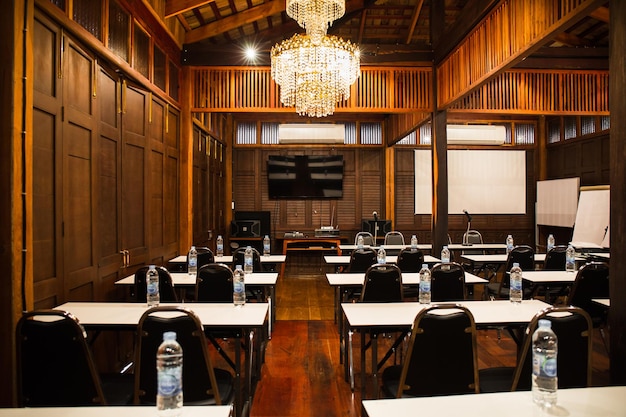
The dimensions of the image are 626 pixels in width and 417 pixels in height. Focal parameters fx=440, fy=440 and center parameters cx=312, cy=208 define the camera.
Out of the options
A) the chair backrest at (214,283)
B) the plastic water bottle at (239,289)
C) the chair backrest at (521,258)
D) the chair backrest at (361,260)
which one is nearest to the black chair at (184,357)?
the plastic water bottle at (239,289)

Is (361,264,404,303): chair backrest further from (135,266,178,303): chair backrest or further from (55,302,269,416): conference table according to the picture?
(135,266,178,303): chair backrest

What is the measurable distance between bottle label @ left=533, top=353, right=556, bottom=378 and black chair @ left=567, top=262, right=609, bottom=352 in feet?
8.50

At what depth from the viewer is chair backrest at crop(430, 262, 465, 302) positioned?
13.1 ft

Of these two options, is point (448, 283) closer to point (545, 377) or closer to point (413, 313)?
point (413, 313)

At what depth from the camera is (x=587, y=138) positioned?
9.62 meters

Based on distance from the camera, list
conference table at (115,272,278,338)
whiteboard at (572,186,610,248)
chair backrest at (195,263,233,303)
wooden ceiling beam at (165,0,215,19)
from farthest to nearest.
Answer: whiteboard at (572,186,610,248) < wooden ceiling beam at (165,0,215,19) < conference table at (115,272,278,338) < chair backrest at (195,263,233,303)

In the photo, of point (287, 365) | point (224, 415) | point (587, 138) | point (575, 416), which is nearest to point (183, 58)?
point (287, 365)

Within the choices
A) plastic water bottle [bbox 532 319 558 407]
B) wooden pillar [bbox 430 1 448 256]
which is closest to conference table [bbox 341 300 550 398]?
plastic water bottle [bbox 532 319 558 407]

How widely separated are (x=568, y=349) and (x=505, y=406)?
74 centimetres

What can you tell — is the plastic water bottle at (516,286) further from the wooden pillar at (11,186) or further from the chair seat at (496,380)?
the wooden pillar at (11,186)

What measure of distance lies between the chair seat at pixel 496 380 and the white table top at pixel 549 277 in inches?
73.9

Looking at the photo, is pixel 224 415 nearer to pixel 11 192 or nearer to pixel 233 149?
pixel 11 192

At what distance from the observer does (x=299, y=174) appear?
10.7m

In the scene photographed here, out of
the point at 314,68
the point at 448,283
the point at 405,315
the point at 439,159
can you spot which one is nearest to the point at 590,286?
the point at 448,283
